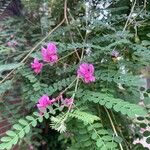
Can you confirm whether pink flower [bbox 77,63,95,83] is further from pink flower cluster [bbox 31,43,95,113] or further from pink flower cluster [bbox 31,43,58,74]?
pink flower cluster [bbox 31,43,58,74]

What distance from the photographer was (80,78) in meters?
1.11

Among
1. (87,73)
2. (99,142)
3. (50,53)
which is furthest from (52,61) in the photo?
(99,142)

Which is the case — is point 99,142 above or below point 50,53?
below

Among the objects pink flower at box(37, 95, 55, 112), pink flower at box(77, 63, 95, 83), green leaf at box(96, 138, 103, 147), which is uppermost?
pink flower at box(77, 63, 95, 83)

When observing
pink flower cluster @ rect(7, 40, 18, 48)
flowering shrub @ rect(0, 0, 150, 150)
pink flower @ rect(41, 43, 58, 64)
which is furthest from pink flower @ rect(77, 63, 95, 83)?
pink flower cluster @ rect(7, 40, 18, 48)

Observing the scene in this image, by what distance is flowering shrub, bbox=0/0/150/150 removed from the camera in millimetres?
997

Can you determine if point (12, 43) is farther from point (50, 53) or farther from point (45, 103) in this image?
point (45, 103)

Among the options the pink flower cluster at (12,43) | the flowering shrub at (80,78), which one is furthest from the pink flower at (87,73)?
the pink flower cluster at (12,43)

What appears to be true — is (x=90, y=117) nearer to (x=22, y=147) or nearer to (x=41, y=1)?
(x=22, y=147)

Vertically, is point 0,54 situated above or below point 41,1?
below

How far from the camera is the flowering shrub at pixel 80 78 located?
100 centimetres

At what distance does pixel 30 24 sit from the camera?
66.4 inches

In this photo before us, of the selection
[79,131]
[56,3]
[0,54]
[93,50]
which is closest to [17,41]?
[0,54]

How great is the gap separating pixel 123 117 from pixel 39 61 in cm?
34
